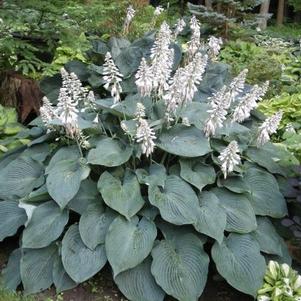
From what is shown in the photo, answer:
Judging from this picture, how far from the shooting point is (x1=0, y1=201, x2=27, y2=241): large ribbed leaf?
12.8 feet

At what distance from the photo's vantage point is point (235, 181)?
13.4ft

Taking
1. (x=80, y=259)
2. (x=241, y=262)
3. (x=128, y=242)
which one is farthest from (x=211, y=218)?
(x=80, y=259)

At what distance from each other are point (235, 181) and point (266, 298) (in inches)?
37.7

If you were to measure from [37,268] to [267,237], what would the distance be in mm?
1761

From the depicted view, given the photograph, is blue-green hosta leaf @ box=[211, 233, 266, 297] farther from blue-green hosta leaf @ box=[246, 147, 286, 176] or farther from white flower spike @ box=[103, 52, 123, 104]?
white flower spike @ box=[103, 52, 123, 104]

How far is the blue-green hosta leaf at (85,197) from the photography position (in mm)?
3805

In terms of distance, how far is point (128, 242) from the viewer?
357 cm

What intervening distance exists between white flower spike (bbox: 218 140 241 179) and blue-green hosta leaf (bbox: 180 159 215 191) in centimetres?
16

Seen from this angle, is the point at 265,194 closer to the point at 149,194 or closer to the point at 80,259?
the point at 149,194

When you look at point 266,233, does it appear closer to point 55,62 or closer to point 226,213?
point 226,213

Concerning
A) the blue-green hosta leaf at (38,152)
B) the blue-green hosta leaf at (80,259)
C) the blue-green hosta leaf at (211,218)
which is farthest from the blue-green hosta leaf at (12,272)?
the blue-green hosta leaf at (211,218)

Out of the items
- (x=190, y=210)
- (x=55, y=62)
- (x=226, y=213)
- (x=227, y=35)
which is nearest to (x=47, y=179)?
(x=190, y=210)

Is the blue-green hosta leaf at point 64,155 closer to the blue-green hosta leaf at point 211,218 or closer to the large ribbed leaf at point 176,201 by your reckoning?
the large ribbed leaf at point 176,201

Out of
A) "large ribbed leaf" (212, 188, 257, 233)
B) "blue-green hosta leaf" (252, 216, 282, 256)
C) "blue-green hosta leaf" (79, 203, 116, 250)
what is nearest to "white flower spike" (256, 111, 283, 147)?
"large ribbed leaf" (212, 188, 257, 233)
